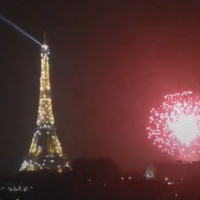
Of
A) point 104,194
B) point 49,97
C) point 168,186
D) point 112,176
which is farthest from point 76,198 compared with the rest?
point 49,97

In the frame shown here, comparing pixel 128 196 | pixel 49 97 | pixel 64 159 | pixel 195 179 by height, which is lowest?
pixel 128 196

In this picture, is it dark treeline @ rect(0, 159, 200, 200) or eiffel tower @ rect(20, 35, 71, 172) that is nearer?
dark treeline @ rect(0, 159, 200, 200)

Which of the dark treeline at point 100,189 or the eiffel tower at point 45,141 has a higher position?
the eiffel tower at point 45,141

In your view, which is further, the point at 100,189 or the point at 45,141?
the point at 45,141

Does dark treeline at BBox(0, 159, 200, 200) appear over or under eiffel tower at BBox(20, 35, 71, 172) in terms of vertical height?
under

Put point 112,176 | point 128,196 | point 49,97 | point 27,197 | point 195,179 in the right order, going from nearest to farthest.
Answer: point 128,196, point 27,197, point 195,179, point 112,176, point 49,97

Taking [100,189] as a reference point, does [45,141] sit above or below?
above

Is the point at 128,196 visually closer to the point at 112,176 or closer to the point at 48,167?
the point at 112,176

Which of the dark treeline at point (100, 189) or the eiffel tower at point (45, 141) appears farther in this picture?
the eiffel tower at point (45, 141)
